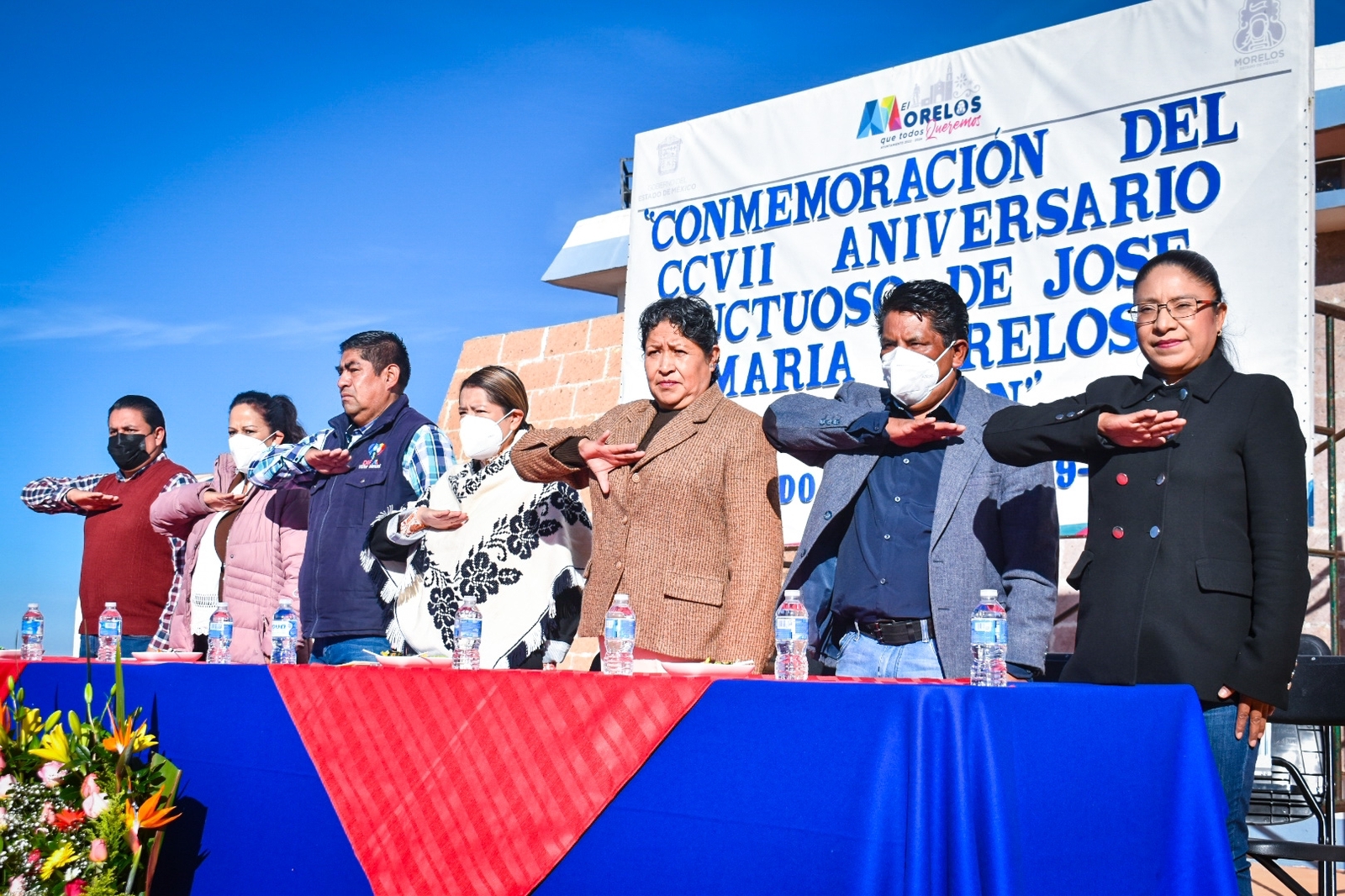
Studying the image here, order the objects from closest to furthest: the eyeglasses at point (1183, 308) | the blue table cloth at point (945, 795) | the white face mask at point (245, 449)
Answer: the blue table cloth at point (945, 795), the eyeglasses at point (1183, 308), the white face mask at point (245, 449)

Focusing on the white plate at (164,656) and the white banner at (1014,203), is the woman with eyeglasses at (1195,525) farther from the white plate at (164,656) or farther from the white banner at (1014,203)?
the white plate at (164,656)

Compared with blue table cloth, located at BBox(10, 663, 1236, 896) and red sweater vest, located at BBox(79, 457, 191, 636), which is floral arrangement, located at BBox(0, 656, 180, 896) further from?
red sweater vest, located at BBox(79, 457, 191, 636)

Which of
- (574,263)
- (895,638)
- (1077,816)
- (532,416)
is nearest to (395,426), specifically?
(895,638)

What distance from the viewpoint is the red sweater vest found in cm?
420

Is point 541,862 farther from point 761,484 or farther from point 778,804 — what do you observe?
point 761,484

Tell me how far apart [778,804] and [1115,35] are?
128 inches

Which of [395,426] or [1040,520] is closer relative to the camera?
[1040,520]

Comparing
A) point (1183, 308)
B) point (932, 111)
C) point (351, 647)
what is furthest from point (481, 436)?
point (932, 111)

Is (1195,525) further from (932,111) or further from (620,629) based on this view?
(932,111)

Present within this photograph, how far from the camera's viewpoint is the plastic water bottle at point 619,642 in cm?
231

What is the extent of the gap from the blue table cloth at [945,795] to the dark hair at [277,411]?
2.80 m

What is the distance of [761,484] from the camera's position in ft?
9.09

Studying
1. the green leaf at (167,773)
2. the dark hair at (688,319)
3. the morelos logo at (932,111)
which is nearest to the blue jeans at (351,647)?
the green leaf at (167,773)

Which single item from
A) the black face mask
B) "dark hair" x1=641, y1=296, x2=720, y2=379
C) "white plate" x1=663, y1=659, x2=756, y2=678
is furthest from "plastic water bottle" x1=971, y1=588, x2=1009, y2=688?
the black face mask
